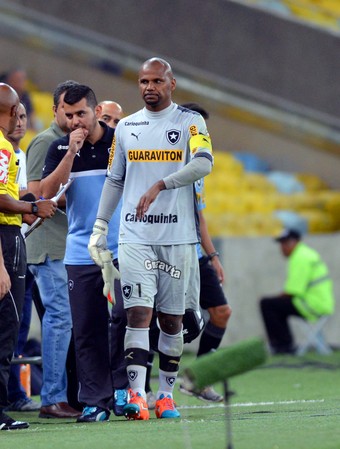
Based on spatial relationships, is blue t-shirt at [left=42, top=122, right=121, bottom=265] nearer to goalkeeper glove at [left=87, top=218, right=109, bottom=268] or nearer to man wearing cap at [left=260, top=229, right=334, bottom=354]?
goalkeeper glove at [left=87, top=218, right=109, bottom=268]

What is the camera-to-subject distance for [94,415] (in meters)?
7.75

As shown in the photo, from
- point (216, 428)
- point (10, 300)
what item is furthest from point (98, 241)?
point (216, 428)

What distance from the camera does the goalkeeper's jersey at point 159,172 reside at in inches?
297

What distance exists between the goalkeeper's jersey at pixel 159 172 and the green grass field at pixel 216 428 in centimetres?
112

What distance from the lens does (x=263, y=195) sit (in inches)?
749

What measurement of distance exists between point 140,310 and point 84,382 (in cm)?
72

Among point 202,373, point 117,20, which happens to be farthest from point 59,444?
point 117,20

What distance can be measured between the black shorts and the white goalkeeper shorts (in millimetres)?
1798

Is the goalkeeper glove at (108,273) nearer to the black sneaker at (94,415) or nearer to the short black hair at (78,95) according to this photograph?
the black sneaker at (94,415)

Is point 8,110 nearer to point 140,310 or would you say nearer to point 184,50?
point 140,310

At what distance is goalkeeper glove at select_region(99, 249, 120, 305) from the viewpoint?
761cm

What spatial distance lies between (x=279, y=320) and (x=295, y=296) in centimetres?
38

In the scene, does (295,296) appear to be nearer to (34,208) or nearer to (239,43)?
(239,43)

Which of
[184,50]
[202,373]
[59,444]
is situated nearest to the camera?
[202,373]
